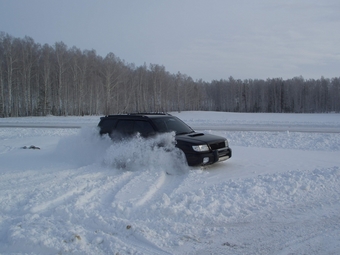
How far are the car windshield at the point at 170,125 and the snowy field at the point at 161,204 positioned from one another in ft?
1.77

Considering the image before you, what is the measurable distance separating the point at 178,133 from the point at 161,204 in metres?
3.65

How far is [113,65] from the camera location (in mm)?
53312

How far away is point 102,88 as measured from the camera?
5612 centimetres

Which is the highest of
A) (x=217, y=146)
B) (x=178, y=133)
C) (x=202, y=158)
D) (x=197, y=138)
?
(x=178, y=133)

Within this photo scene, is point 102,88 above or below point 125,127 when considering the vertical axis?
above

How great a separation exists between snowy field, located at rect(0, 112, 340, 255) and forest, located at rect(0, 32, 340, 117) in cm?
4157

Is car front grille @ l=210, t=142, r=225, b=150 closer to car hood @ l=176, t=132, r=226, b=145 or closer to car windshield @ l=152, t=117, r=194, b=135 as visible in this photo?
car hood @ l=176, t=132, r=226, b=145

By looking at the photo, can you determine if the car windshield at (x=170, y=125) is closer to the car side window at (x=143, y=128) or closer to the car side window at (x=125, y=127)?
the car side window at (x=143, y=128)

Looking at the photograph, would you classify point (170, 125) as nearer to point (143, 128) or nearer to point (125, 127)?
point (143, 128)

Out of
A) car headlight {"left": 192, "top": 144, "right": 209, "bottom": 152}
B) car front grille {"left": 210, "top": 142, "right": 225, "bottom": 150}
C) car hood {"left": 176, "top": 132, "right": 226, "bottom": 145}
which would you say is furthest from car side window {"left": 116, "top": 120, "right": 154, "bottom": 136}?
car front grille {"left": 210, "top": 142, "right": 225, "bottom": 150}

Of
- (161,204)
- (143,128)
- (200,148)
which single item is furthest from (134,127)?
(161,204)

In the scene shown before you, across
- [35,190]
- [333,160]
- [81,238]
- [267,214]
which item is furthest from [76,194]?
[333,160]

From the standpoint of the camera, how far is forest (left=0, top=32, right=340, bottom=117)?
153 ft

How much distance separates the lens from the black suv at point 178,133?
25.8 feet
